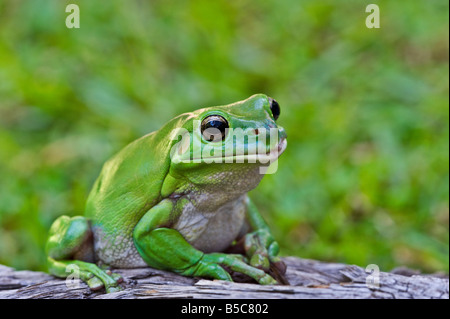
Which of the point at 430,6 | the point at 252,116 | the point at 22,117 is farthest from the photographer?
the point at 430,6

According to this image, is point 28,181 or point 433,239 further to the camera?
point 28,181

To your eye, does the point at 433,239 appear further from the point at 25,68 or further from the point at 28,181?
the point at 25,68

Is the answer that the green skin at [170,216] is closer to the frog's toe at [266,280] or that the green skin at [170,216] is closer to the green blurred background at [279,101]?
the frog's toe at [266,280]

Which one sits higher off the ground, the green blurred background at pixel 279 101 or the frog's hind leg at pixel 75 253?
the green blurred background at pixel 279 101

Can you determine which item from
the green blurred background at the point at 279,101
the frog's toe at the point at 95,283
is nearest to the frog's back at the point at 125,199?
the frog's toe at the point at 95,283

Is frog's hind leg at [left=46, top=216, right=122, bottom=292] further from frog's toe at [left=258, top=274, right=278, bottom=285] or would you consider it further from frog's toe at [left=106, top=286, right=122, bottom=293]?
frog's toe at [left=258, top=274, right=278, bottom=285]
